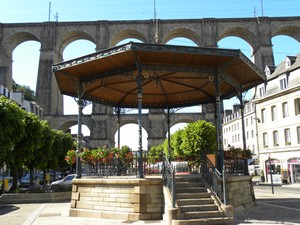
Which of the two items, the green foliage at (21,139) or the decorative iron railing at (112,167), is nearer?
the decorative iron railing at (112,167)

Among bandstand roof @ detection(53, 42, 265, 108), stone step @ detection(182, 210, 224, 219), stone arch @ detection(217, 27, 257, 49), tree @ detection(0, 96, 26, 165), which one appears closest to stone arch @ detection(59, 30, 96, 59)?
stone arch @ detection(217, 27, 257, 49)

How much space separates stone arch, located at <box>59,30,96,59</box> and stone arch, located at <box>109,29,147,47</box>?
349 cm

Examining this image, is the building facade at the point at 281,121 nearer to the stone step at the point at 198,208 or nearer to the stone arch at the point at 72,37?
the stone step at the point at 198,208

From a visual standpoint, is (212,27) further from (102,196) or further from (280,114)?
(102,196)

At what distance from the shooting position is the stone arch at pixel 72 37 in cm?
5734

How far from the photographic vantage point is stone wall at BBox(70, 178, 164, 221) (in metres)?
9.44

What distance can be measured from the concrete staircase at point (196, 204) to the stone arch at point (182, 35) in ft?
156

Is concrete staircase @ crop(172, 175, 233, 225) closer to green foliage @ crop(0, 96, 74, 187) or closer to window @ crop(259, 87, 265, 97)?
green foliage @ crop(0, 96, 74, 187)

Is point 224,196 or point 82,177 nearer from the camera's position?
point 224,196

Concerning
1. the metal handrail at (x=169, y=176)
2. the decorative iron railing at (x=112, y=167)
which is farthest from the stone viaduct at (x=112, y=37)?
the metal handrail at (x=169, y=176)

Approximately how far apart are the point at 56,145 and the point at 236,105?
4400 centimetres

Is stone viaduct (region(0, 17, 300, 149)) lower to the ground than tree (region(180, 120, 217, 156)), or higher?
higher

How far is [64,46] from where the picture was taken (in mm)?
59750

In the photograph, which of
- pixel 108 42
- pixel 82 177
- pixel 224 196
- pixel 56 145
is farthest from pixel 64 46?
pixel 224 196
